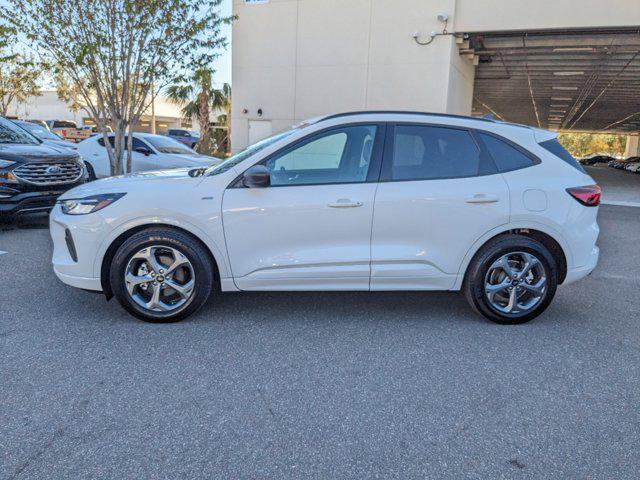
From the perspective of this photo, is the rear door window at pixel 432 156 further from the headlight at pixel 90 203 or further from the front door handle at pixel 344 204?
the headlight at pixel 90 203

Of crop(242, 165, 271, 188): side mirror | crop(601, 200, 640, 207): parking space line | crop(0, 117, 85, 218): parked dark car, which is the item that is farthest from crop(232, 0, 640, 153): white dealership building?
crop(242, 165, 271, 188): side mirror

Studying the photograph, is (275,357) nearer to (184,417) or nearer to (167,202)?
(184,417)

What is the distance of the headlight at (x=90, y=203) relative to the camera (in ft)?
13.8

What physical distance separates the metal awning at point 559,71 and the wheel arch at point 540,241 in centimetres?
1372

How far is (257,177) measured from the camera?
409 cm

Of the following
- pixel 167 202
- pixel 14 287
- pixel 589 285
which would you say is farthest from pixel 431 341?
pixel 14 287

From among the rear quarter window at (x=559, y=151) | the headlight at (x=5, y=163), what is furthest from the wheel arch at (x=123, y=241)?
the headlight at (x=5, y=163)

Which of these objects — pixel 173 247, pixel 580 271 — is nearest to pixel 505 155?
pixel 580 271

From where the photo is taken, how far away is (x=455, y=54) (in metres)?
16.9

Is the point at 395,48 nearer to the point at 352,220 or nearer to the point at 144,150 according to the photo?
the point at 144,150

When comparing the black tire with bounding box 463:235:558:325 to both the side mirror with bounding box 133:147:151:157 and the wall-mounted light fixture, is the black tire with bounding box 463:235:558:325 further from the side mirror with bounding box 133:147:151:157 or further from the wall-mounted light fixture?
the wall-mounted light fixture

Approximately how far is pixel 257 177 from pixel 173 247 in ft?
2.82

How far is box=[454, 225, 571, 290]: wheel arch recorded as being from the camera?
14.4 feet

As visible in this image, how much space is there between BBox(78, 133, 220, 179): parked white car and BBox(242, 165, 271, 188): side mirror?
837cm
